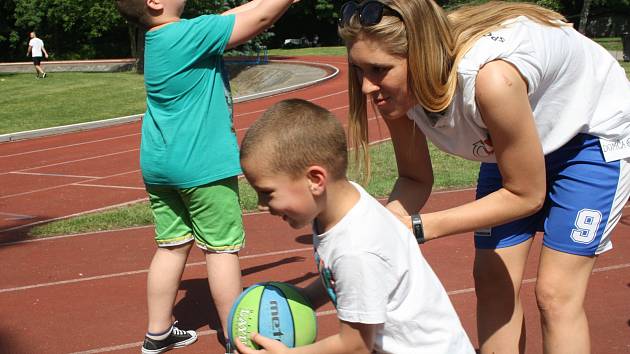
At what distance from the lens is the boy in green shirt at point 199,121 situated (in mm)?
4082

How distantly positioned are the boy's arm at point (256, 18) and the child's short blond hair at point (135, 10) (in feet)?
1.52

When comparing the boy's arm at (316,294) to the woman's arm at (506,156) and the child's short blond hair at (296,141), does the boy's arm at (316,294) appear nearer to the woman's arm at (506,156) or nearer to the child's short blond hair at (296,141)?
the woman's arm at (506,156)

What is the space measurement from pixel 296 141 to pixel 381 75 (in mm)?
437

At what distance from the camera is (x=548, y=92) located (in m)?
2.80

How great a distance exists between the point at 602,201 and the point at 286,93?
18.0 meters

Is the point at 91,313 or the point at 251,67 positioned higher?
the point at 91,313

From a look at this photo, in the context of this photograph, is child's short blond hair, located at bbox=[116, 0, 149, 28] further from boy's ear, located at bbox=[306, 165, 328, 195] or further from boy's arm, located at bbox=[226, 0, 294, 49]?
boy's ear, located at bbox=[306, 165, 328, 195]

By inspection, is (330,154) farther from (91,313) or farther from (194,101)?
(91,313)

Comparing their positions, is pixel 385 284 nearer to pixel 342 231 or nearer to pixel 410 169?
pixel 342 231

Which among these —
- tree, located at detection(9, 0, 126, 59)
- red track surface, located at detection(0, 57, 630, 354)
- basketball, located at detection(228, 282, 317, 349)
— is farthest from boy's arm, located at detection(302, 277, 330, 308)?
tree, located at detection(9, 0, 126, 59)

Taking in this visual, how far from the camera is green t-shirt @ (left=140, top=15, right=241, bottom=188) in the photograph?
13.4 ft

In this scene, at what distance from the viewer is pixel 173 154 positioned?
410cm

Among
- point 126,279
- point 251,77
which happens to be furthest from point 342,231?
point 251,77

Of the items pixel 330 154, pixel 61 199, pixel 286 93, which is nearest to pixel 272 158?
pixel 330 154
